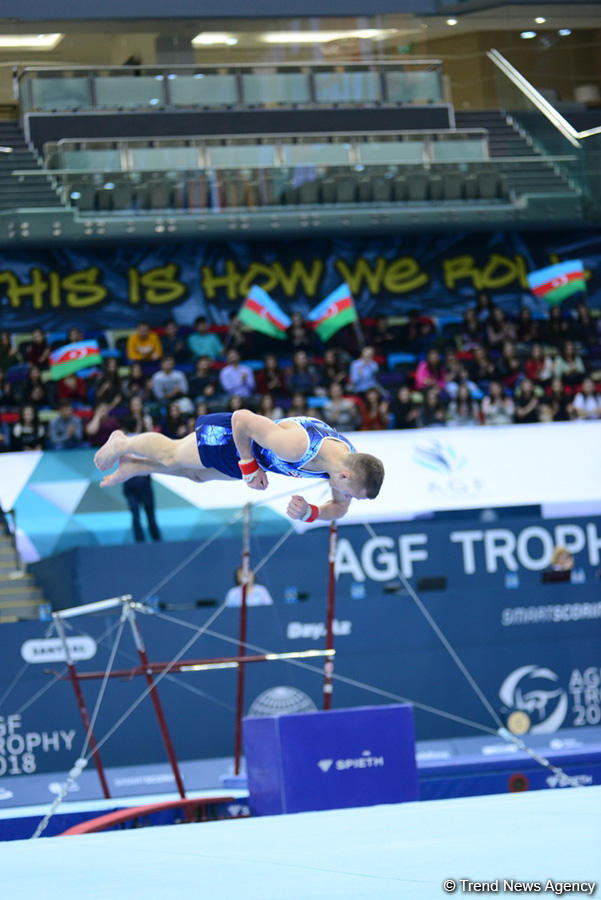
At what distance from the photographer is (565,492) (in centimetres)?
1255

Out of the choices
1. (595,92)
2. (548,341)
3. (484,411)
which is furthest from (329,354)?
(595,92)

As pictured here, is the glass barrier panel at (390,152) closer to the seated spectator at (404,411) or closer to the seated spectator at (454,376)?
the seated spectator at (454,376)

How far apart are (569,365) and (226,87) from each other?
19.0 feet

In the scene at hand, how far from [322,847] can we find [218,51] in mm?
13066

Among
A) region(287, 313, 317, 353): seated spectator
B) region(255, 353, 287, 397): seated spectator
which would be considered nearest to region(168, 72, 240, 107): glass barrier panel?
region(287, 313, 317, 353): seated spectator

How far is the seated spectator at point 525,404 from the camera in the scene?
1297 centimetres

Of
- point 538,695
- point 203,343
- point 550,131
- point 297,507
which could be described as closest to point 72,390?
point 203,343

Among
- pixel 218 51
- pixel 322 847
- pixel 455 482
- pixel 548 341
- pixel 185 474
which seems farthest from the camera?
pixel 218 51

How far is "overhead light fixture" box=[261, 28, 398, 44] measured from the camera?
16.1m

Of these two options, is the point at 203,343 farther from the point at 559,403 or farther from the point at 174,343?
the point at 559,403

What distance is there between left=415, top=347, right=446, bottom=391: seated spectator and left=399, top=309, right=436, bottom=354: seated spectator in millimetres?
709

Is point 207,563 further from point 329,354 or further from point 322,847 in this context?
point 322,847

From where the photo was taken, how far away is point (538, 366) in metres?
13.9

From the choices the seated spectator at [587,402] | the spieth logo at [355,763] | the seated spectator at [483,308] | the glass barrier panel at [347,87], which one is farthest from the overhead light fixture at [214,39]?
the spieth logo at [355,763]
